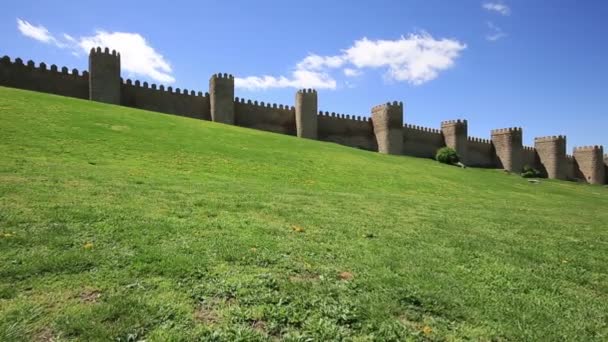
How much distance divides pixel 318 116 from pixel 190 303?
5135 centimetres

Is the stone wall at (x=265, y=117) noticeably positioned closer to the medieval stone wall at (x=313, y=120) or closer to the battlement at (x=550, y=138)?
the medieval stone wall at (x=313, y=120)

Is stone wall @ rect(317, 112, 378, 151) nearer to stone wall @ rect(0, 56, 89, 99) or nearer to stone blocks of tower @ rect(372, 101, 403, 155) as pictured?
stone blocks of tower @ rect(372, 101, 403, 155)

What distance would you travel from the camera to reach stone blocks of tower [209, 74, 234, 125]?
4681cm

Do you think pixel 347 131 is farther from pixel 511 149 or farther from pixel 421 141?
pixel 511 149

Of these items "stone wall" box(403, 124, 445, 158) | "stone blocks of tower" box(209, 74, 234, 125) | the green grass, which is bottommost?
the green grass

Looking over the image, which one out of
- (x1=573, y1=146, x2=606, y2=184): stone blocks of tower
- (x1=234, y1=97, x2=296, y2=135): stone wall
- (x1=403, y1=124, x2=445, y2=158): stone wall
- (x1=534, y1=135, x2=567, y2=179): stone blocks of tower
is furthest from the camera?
(x1=573, y1=146, x2=606, y2=184): stone blocks of tower

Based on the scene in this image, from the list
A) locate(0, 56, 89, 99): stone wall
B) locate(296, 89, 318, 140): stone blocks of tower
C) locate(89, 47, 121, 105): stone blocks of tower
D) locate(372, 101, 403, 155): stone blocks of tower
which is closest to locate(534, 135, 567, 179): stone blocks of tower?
locate(372, 101, 403, 155): stone blocks of tower

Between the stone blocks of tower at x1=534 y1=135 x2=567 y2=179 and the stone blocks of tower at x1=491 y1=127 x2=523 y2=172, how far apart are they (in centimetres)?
675

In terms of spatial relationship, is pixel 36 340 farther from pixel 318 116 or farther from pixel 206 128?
pixel 318 116

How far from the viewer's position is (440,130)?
214 ft

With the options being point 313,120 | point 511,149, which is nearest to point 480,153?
point 511,149

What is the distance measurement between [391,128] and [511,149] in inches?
893

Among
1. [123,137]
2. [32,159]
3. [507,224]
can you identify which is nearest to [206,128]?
[123,137]

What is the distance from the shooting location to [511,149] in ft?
220
